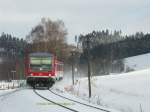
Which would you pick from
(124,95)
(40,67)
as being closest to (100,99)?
(124,95)

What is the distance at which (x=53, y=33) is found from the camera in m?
104

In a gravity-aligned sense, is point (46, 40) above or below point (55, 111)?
above

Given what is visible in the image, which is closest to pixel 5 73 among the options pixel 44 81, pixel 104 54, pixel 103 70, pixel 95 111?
pixel 103 70

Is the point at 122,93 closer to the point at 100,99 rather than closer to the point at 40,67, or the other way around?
the point at 100,99

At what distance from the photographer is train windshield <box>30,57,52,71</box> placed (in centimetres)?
5006

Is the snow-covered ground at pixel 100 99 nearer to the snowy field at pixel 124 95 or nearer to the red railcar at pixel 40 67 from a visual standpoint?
the snowy field at pixel 124 95

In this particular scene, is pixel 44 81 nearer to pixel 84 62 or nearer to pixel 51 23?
pixel 51 23

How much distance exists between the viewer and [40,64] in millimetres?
50188

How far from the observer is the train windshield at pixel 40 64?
1971 inches

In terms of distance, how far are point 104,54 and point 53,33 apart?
299ft

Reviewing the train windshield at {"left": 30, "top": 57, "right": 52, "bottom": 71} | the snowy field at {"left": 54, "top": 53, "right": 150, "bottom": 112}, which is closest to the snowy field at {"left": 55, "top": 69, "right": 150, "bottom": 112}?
the snowy field at {"left": 54, "top": 53, "right": 150, "bottom": 112}

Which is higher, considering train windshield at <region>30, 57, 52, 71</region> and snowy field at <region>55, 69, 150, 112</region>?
train windshield at <region>30, 57, 52, 71</region>

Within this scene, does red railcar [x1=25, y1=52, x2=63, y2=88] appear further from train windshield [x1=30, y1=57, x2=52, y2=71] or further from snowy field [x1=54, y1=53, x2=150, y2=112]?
snowy field [x1=54, y1=53, x2=150, y2=112]

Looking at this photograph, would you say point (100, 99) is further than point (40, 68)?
No
